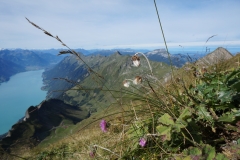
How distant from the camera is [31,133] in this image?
15912 centimetres

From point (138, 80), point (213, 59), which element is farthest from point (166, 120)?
point (213, 59)

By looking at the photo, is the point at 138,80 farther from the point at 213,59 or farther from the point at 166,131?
the point at 213,59

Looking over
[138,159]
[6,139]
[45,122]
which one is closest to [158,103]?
[138,159]

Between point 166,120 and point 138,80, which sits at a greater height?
point 138,80

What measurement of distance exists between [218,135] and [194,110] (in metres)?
0.38

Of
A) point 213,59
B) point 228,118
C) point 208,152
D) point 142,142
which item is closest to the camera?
point 208,152

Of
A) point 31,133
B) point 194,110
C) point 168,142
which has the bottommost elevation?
point 31,133

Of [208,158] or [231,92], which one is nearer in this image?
[208,158]

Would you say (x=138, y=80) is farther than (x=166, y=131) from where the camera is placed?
Yes

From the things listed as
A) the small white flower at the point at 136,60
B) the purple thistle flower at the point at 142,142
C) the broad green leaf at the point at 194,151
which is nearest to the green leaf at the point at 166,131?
the broad green leaf at the point at 194,151

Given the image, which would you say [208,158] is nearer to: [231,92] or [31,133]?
[231,92]

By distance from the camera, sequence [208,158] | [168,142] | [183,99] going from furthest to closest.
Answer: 1. [183,99]
2. [168,142]
3. [208,158]

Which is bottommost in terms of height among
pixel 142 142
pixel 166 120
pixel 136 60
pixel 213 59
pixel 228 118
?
pixel 142 142

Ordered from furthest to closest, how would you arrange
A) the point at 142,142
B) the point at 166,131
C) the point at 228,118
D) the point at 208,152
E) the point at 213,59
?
the point at 213,59, the point at 142,142, the point at 228,118, the point at 166,131, the point at 208,152
